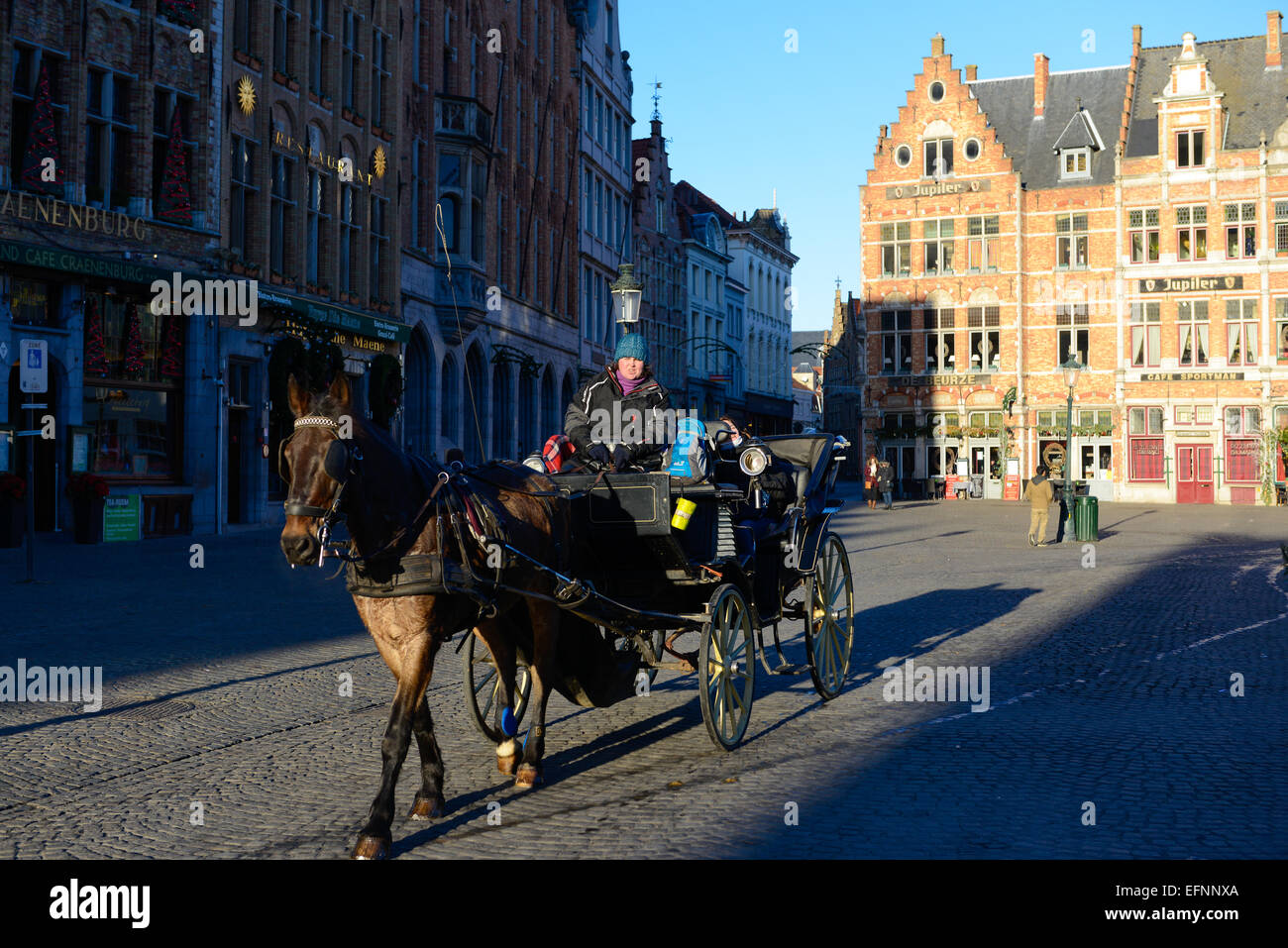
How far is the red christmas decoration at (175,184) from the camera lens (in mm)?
23750

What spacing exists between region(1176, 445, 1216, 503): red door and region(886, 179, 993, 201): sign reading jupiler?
13.8m

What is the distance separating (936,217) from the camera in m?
53.9

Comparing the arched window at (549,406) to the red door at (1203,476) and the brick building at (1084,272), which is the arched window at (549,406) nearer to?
the brick building at (1084,272)

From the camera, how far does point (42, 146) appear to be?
21047 mm

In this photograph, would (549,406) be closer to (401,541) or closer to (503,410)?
A: (503,410)

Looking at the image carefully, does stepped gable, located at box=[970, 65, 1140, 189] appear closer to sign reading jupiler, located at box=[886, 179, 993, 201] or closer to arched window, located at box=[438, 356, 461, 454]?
sign reading jupiler, located at box=[886, 179, 993, 201]

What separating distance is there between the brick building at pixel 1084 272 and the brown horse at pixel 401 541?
47968 mm

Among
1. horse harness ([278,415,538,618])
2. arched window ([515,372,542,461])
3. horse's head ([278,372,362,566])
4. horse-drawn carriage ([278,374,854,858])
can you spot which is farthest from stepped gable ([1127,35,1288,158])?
horse's head ([278,372,362,566])

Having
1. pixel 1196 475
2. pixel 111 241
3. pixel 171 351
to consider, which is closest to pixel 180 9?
pixel 111 241

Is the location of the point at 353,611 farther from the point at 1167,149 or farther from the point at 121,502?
the point at 1167,149

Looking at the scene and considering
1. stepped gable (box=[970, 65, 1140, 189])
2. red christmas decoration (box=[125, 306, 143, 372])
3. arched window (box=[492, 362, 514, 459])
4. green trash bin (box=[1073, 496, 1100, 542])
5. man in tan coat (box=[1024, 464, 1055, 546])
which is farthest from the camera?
stepped gable (box=[970, 65, 1140, 189])

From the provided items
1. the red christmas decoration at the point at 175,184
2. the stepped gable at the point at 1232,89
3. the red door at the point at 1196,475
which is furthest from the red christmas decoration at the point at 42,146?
the stepped gable at the point at 1232,89

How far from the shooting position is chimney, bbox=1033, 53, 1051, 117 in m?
54.8
